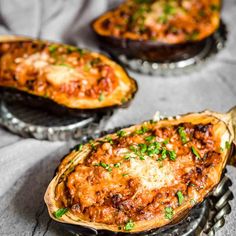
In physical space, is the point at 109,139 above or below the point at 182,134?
below

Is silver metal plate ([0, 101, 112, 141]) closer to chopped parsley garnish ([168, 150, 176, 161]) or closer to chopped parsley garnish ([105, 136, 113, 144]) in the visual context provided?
chopped parsley garnish ([105, 136, 113, 144])

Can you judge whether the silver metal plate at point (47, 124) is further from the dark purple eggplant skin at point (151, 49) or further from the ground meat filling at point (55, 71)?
the dark purple eggplant skin at point (151, 49)

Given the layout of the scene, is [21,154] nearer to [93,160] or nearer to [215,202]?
[93,160]

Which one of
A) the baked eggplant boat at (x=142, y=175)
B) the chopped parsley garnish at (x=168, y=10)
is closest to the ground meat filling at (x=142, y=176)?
the baked eggplant boat at (x=142, y=175)

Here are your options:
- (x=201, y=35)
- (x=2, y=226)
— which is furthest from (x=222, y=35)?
(x=2, y=226)

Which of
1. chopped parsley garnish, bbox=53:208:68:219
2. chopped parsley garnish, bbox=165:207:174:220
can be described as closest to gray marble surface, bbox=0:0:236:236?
chopped parsley garnish, bbox=53:208:68:219

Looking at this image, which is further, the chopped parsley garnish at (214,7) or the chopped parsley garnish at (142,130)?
the chopped parsley garnish at (214,7)

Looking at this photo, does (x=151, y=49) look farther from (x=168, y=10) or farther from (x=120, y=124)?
(x=120, y=124)

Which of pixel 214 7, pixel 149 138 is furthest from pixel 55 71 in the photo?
pixel 214 7
